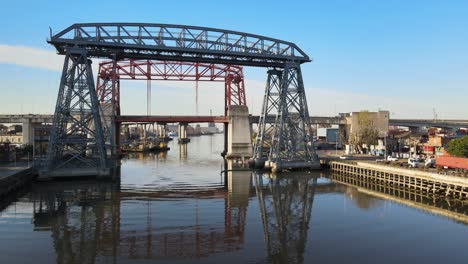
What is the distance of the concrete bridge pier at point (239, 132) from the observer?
74.0 meters

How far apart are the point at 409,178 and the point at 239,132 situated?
123 feet

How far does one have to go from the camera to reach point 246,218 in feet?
90.7

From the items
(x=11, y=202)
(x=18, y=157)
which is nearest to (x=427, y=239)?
(x=11, y=202)

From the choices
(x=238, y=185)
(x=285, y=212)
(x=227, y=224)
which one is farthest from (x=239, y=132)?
(x=227, y=224)

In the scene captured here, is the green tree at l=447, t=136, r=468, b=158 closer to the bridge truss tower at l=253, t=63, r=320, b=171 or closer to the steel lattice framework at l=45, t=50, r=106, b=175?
the bridge truss tower at l=253, t=63, r=320, b=171

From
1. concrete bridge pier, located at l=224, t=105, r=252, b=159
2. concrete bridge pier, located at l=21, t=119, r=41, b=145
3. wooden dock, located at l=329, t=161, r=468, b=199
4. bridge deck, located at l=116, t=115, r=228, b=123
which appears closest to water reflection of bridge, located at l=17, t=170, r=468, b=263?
wooden dock, located at l=329, t=161, r=468, b=199

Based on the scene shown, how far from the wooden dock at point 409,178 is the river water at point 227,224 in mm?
1933

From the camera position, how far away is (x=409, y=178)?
40938mm

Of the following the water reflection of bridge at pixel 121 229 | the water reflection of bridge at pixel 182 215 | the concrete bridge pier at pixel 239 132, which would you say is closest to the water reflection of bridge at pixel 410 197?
the water reflection of bridge at pixel 182 215

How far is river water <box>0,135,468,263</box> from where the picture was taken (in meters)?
19.8

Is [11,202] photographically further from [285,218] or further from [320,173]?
[320,173]

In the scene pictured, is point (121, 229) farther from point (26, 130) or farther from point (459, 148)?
point (26, 130)

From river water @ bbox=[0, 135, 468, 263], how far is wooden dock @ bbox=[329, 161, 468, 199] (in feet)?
6.34

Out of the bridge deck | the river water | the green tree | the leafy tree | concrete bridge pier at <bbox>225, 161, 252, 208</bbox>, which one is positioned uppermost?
the bridge deck
